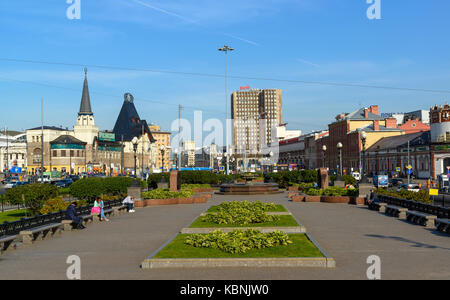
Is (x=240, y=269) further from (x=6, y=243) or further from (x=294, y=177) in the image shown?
(x=294, y=177)

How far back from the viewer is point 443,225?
17.9 meters

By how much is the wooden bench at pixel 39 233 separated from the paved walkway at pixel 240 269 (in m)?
0.35

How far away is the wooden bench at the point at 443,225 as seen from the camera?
17.3 m

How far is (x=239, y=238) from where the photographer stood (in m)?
13.7

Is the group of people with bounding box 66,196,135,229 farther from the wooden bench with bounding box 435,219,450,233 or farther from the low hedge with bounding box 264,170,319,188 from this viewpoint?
the low hedge with bounding box 264,170,319,188

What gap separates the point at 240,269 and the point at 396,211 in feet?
47.2

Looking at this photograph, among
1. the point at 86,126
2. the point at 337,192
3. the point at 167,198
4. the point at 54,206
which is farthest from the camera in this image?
the point at 86,126

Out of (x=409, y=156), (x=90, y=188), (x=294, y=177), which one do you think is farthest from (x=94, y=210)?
(x=409, y=156)

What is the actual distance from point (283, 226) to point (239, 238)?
13.3 ft

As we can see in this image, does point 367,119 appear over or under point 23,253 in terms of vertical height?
over

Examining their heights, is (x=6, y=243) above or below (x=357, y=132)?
below

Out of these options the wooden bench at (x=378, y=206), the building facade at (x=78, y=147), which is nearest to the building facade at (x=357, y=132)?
the building facade at (x=78, y=147)
